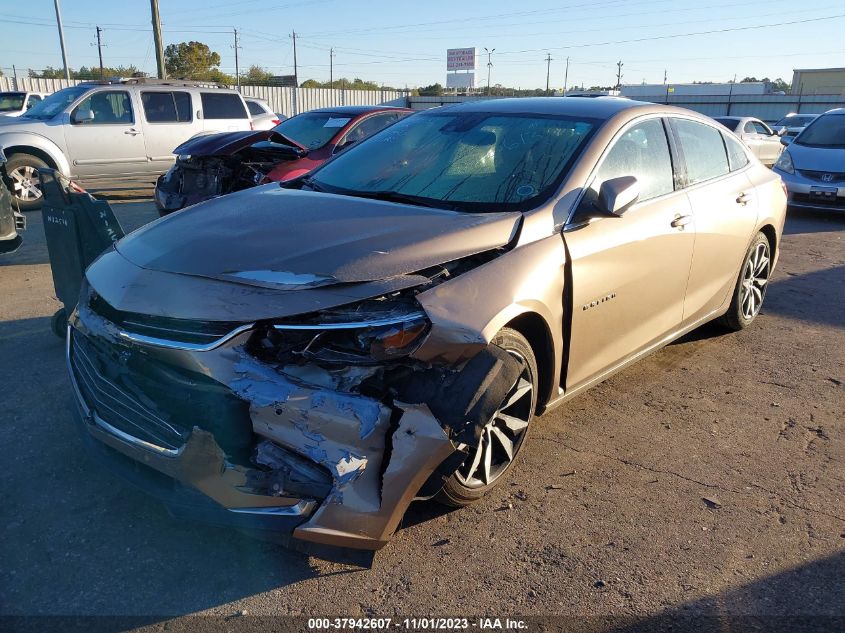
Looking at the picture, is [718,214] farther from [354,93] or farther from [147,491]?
[354,93]

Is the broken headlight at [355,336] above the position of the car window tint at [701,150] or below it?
below

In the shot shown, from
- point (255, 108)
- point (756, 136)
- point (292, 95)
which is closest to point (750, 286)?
point (255, 108)

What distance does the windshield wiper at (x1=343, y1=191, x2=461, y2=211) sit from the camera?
11.3ft

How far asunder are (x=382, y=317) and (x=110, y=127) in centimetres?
1090

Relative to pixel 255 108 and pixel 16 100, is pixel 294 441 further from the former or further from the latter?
pixel 16 100

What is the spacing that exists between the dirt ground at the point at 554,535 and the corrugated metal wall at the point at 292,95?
2860 cm

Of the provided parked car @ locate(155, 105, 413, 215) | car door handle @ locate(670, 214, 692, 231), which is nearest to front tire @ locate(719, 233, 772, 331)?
car door handle @ locate(670, 214, 692, 231)

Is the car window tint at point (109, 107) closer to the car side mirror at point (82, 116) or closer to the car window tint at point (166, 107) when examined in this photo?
the car side mirror at point (82, 116)

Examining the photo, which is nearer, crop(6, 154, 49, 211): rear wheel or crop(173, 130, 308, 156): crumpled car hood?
crop(173, 130, 308, 156): crumpled car hood

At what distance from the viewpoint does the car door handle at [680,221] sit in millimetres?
4047

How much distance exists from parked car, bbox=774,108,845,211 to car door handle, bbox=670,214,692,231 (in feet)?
27.1

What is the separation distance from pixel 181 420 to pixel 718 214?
3.71m

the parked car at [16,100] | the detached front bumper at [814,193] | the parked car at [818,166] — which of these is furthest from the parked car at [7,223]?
the parked car at [16,100]

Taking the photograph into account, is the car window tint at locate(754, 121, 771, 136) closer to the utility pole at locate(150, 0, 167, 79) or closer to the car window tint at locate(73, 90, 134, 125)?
the car window tint at locate(73, 90, 134, 125)
